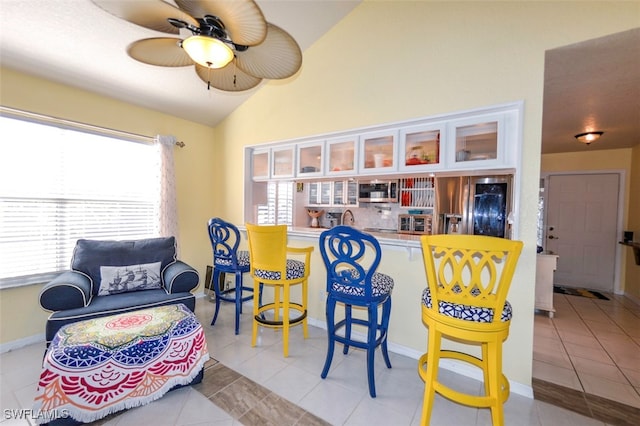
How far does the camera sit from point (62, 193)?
2779 mm

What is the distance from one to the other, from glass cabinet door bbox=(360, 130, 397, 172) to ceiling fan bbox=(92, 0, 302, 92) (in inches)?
46.1

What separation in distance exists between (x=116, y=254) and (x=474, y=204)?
496 centimetres

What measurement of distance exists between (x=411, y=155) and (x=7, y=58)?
3.68m

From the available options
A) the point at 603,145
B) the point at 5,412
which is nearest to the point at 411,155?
the point at 5,412

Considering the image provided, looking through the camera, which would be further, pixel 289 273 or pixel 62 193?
pixel 62 193

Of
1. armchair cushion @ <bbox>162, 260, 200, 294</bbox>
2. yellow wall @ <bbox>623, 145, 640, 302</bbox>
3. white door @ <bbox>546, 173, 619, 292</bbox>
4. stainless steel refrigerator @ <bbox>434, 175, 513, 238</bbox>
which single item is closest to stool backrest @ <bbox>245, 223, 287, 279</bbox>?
armchair cushion @ <bbox>162, 260, 200, 294</bbox>

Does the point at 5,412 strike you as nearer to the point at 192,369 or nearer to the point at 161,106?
the point at 192,369

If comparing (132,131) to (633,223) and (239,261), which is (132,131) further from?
(633,223)

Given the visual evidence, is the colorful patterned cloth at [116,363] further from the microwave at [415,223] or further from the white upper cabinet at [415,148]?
the microwave at [415,223]

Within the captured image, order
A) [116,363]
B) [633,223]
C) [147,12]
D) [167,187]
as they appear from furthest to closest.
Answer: [633,223] → [167,187] → [116,363] → [147,12]

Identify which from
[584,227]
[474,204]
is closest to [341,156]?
[474,204]

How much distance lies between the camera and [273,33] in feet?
4.89

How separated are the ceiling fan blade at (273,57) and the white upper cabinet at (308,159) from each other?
1.33 meters

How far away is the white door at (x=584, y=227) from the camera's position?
179 inches
